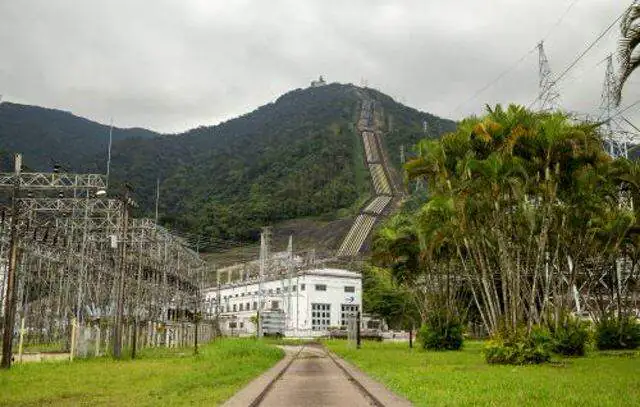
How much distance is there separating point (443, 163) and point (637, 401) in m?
17.2

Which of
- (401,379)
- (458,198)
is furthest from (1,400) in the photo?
(458,198)

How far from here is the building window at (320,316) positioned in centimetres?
8025

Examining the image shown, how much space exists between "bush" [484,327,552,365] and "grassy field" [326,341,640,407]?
668 millimetres

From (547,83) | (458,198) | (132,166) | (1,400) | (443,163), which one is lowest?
(1,400)

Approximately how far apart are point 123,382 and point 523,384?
10.8m

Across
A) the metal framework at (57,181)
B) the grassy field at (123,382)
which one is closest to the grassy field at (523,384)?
the grassy field at (123,382)

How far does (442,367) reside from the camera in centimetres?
2247

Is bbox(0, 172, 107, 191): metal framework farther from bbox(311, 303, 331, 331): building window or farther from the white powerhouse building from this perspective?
bbox(311, 303, 331, 331): building window

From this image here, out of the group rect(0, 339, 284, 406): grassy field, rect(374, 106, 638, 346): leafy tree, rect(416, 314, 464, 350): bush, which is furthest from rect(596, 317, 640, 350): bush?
rect(0, 339, 284, 406): grassy field

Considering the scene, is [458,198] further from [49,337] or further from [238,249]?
[238,249]

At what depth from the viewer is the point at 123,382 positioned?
59.3 ft

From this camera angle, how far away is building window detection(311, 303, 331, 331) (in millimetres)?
80250

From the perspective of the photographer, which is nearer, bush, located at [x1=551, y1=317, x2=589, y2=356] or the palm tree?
the palm tree

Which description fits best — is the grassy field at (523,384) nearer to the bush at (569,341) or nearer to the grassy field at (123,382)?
the bush at (569,341)
